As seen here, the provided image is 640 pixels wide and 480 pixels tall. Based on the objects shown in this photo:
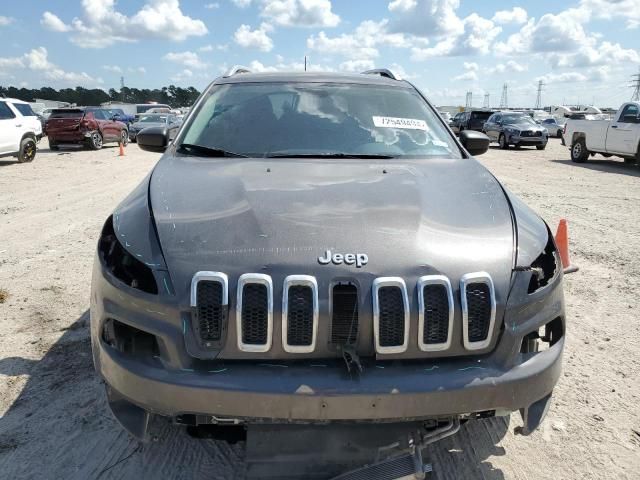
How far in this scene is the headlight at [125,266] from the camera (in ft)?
6.99

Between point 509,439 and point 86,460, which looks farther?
point 509,439

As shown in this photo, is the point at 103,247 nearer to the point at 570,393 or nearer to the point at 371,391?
the point at 371,391

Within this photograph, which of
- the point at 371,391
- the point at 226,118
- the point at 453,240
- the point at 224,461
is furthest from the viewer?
the point at 226,118

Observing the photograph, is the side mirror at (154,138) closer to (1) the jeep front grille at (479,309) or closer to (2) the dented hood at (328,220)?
(2) the dented hood at (328,220)

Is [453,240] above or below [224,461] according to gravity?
above

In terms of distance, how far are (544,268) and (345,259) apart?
909 mm

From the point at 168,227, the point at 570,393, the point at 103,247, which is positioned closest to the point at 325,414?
the point at 168,227

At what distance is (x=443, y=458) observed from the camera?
268 cm

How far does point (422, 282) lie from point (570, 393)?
1903 mm

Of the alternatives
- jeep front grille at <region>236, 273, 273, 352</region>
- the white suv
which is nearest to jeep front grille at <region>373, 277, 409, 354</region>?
jeep front grille at <region>236, 273, 273, 352</region>

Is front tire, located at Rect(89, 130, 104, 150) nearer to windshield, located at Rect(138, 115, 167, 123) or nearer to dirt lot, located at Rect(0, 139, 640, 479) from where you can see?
windshield, located at Rect(138, 115, 167, 123)

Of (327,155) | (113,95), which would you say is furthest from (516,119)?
(113,95)

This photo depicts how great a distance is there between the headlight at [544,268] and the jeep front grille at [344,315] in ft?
2.39

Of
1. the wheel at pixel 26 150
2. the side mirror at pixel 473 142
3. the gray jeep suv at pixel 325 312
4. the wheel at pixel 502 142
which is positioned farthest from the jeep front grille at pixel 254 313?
the wheel at pixel 502 142
